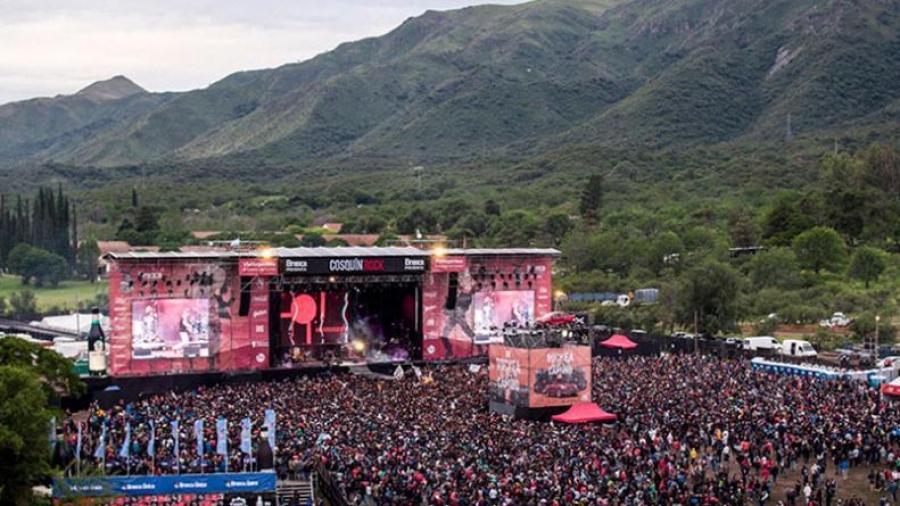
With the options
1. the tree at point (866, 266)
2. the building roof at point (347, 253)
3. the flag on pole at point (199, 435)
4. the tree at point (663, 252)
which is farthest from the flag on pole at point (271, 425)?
the tree at point (663, 252)

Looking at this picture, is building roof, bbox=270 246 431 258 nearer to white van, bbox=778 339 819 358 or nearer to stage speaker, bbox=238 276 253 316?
stage speaker, bbox=238 276 253 316

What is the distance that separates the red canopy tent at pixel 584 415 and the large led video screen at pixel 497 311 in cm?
1511

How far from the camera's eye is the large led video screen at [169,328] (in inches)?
2023

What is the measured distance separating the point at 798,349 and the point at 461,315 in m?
13.1

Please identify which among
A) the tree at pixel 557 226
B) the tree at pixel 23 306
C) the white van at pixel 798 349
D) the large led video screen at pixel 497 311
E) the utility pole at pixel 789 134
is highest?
the utility pole at pixel 789 134

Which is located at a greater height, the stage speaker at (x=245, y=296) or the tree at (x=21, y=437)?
the stage speaker at (x=245, y=296)

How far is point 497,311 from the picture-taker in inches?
2285

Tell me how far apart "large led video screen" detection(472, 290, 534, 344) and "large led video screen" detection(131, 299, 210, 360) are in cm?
1122

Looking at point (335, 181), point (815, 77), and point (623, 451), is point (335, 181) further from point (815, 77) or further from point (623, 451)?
point (623, 451)

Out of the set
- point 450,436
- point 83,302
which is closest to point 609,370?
point 450,436

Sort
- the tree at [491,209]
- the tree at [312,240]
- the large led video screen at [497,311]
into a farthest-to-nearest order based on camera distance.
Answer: the tree at [491,209] → the tree at [312,240] → the large led video screen at [497,311]

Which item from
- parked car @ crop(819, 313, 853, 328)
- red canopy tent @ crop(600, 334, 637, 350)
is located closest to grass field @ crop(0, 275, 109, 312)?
red canopy tent @ crop(600, 334, 637, 350)

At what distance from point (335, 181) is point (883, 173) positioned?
8353 cm

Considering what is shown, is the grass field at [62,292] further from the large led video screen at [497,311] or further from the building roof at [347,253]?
the large led video screen at [497,311]
